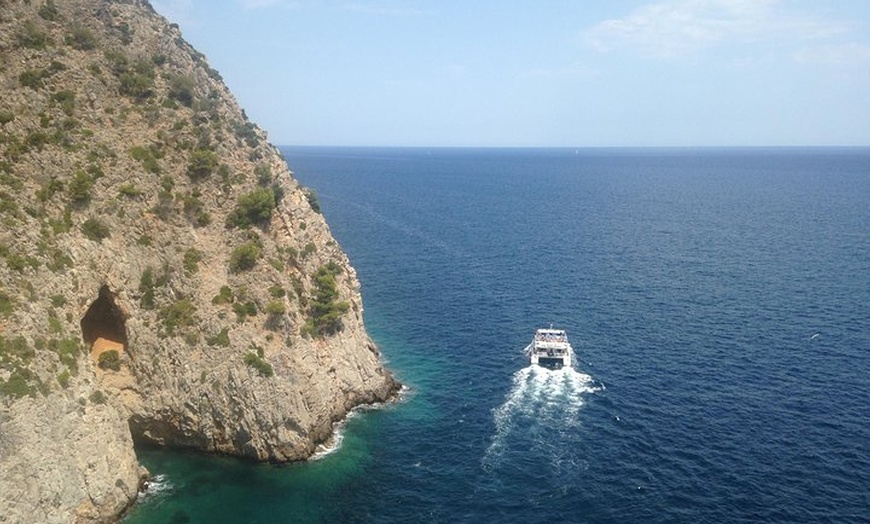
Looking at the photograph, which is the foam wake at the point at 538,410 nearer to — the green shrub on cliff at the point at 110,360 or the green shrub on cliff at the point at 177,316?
the green shrub on cliff at the point at 177,316

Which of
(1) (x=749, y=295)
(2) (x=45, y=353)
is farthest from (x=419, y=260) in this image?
(2) (x=45, y=353)

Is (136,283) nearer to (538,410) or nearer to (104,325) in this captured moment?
(104,325)

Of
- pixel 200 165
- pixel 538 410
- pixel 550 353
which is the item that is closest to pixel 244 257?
pixel 200 165

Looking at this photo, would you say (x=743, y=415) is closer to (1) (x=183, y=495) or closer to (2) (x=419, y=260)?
→ (1) (x=183, y=495)

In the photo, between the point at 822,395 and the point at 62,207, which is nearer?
the point at 62,207

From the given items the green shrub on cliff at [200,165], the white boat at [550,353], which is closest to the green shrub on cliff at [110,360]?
the green shrub on cliff at [200,165]

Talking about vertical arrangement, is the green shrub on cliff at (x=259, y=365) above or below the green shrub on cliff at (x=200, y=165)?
below
